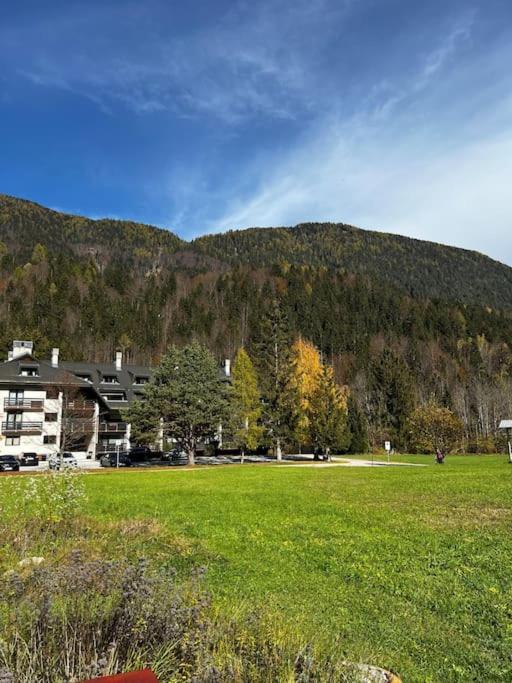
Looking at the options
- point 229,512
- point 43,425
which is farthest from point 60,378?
point 229,512

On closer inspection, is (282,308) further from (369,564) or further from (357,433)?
(369,564)

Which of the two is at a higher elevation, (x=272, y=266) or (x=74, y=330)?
(x=272, y=266)

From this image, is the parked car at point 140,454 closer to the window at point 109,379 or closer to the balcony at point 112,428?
the balcony at point 112,428

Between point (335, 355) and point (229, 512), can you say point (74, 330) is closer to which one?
point (335, 355)

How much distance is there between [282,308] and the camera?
227 feet

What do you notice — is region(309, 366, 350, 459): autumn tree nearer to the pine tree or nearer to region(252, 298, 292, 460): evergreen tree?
region(252, 298, 292, 460): evergreen tree

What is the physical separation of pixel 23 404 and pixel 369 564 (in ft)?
165

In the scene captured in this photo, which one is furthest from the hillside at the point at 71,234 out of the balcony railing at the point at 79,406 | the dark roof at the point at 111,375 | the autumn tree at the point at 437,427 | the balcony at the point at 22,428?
the autumn tree at the point at 437,427

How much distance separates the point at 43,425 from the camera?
51.1m

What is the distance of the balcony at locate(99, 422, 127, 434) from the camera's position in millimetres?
55062

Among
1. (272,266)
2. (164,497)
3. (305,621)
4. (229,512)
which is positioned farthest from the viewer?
(272,266)

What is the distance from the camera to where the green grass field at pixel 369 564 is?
4594 millimetres

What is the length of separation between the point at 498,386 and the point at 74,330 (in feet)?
257

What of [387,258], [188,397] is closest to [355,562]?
[188,397]
